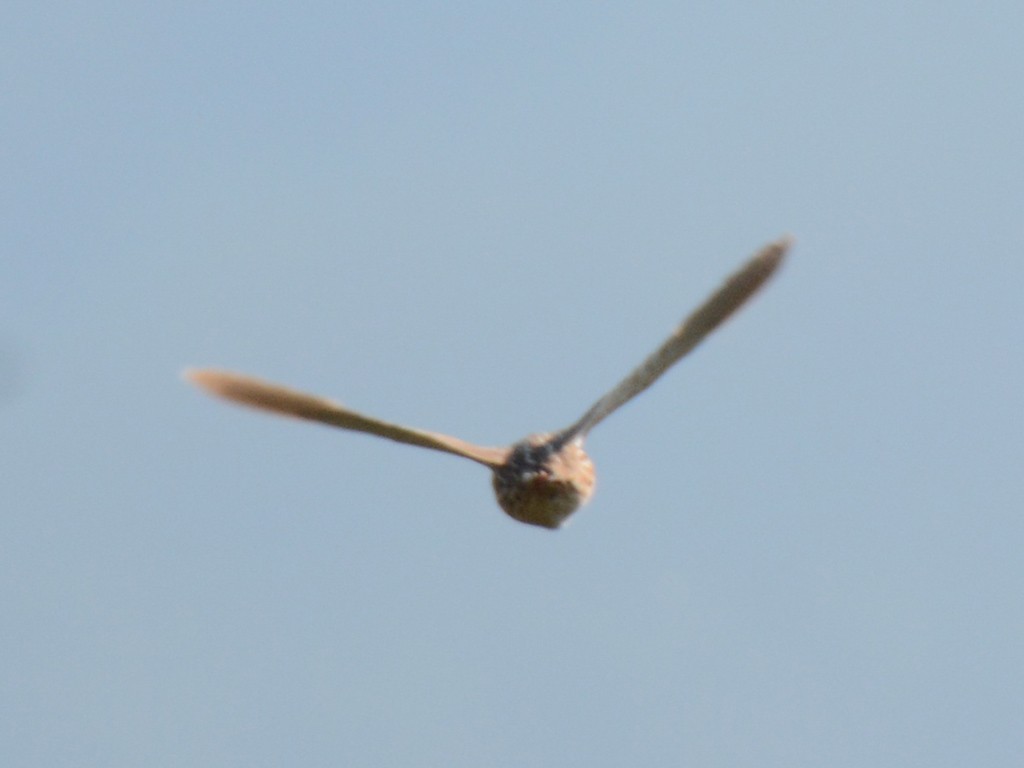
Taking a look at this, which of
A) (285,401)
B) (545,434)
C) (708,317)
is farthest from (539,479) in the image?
(285,401)

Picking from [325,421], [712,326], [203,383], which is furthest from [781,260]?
[203,383]

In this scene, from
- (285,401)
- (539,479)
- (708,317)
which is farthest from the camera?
(539,479)

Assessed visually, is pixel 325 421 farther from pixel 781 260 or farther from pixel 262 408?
pixel 781 260

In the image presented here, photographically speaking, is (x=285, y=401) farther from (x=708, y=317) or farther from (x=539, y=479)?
(x=708, y=317)

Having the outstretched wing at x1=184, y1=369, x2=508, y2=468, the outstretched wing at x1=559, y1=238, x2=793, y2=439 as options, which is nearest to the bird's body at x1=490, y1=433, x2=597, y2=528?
the outstretched wing at x1=559, y1=238, x2=793, y2=439

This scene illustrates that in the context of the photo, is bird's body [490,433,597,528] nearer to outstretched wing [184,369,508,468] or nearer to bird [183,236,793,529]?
bird [183,236,793,529]

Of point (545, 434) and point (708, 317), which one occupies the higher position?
point (708, 317)

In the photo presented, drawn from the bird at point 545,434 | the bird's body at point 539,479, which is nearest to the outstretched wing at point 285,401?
the bird at point 545,434

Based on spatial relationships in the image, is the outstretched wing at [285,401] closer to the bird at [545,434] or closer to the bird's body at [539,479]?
the bird at [545,434]
